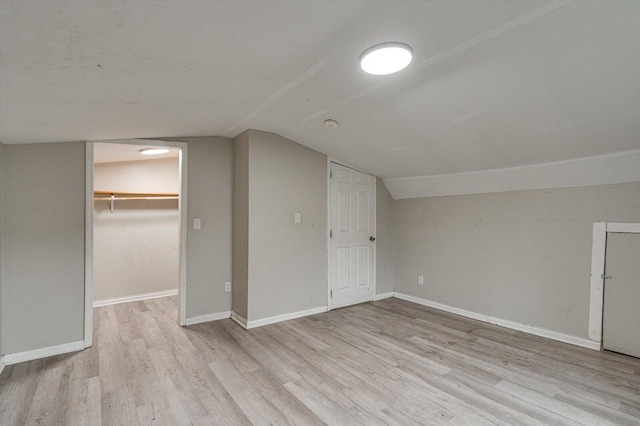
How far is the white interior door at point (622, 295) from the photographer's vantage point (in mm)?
2803

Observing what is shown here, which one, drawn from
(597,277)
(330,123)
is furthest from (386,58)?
(597,277)

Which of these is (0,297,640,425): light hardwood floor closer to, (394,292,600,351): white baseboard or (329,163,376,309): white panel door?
(394,292,600,351): white baseboard

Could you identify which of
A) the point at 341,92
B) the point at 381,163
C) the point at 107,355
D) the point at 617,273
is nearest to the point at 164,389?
the point at 107,355

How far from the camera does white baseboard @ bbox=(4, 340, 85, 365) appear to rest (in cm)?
269

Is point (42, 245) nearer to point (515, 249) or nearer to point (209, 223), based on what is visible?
point (209, 223)

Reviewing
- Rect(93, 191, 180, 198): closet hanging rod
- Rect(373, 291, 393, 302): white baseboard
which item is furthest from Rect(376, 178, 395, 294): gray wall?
Rect(93, 191, 180, 198): closet hanging rod

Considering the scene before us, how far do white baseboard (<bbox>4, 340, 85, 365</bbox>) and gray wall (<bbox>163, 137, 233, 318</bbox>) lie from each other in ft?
3.40

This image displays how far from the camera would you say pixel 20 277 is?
2.73m

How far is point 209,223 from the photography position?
3805 mm

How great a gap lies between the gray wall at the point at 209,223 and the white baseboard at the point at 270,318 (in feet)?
0.94

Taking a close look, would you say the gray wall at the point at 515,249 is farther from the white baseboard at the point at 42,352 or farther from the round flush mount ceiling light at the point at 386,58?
the white baseboard at the point at 42,352

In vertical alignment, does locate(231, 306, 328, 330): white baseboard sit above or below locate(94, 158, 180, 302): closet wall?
below

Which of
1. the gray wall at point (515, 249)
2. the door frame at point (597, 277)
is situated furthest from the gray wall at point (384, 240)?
the door frame at point (597, 277)

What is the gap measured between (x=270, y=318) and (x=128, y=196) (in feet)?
8.91
